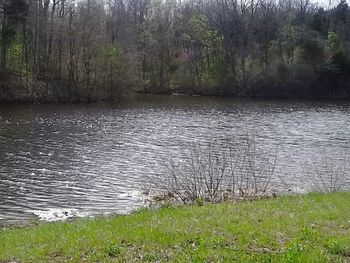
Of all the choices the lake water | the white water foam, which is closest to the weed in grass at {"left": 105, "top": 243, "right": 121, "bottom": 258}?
the white water foam

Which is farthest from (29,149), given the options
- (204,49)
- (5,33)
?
(204,49)

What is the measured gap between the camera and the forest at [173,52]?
6588cm

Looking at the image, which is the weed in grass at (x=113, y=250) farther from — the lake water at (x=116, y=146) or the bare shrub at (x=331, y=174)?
the bare shrub at (x=331, y=174)

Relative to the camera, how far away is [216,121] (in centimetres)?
4825

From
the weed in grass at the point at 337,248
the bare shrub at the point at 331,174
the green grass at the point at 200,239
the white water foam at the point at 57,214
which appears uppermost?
the weed in grass at the point at 337,248

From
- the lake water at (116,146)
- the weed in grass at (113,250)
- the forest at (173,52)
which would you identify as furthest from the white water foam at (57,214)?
the forest at (173,52)

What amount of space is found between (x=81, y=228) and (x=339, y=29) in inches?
3394

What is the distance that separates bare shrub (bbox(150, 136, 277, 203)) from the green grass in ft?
21.7

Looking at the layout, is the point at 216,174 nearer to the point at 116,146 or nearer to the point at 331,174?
the point at 331,174

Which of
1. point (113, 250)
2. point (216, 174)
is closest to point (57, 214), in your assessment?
point (216, 174)

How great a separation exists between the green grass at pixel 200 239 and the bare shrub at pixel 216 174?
6.62 metres

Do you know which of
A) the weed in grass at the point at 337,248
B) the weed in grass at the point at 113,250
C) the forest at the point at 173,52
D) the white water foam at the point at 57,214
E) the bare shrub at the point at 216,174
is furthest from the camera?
the forest at the point at 173,52

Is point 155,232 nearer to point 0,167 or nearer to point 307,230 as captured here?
point 307,230

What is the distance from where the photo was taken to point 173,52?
92562 millimetres
